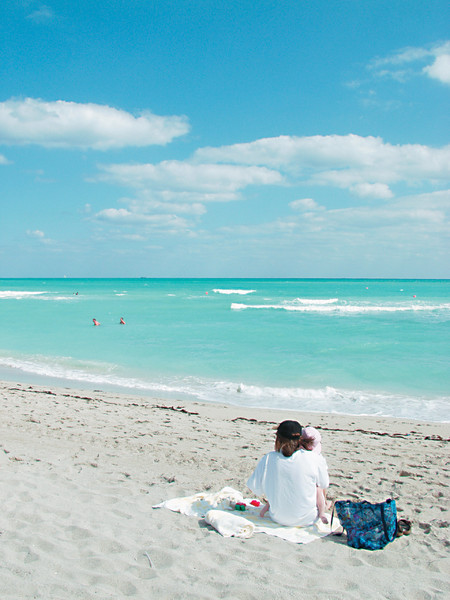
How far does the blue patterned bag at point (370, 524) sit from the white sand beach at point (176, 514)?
0.09 metres

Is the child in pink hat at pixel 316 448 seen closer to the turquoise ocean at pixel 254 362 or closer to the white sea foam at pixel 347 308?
the turquoise ocean at pixel 254 362

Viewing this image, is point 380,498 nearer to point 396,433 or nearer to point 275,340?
point 396,433

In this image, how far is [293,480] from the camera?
4598 mm

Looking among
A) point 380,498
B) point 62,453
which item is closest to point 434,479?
point 380,498

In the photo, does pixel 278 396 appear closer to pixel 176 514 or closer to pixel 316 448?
pixel 316 448

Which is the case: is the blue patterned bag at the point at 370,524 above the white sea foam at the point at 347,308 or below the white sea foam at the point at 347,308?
below

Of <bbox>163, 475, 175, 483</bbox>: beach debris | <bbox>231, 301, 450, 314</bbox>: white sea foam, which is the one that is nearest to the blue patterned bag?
<bbox>163, 475, 175, 483</bbox>: beach debris

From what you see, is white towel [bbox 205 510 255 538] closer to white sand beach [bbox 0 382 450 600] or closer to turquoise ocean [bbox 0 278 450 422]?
white sand beach [bbox 0 382 450 600]

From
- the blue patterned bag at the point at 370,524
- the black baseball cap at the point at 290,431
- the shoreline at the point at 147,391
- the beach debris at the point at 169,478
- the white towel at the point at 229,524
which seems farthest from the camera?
the shoreline at the point at 147,391

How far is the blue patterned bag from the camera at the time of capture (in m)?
4.21

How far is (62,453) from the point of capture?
675 centimetres

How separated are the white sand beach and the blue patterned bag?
0.09 metres

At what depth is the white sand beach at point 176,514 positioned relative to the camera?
11.4 ft

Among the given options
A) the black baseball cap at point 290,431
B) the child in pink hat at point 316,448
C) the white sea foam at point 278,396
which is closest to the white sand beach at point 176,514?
the child in pink hat at point 316,448
